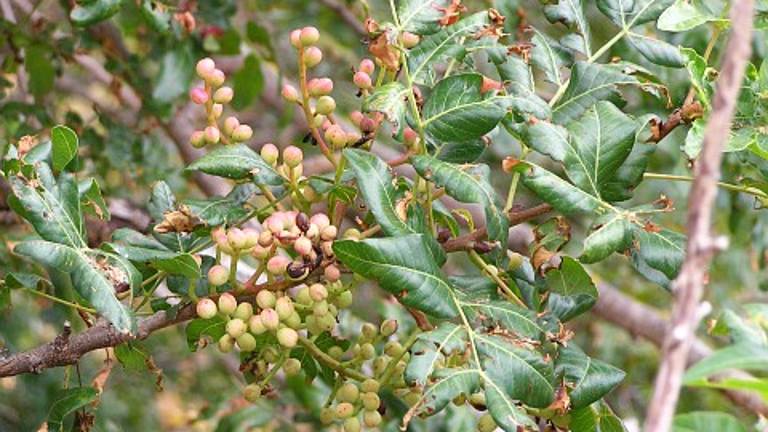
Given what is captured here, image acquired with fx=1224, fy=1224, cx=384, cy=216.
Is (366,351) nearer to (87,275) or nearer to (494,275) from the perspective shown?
(494,275)

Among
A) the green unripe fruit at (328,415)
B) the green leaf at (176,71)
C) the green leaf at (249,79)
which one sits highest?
the green unripe fruit at (328,415)

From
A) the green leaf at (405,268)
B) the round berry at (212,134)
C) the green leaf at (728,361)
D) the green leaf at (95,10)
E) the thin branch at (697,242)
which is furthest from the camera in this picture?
the green leaf at (95,10)

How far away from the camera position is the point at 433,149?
96 cm

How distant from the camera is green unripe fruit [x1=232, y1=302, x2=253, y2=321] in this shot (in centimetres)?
89

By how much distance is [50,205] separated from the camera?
884 millimetres

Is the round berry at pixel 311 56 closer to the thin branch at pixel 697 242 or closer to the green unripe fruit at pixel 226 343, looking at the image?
the green unripe fruit at pixel 226 343

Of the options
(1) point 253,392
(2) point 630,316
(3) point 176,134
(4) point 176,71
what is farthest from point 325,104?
(2) point 630,316

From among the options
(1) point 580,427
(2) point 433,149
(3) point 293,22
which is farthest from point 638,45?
(3) point 293,22

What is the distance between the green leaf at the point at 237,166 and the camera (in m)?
0.90

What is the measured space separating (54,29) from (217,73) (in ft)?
2.77

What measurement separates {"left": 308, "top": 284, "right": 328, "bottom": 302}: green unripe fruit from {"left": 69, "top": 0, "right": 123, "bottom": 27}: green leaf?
513 millimetres

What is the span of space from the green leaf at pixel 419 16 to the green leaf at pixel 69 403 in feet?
1.28

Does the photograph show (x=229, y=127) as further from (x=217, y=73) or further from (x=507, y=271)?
(x=507, y=271)

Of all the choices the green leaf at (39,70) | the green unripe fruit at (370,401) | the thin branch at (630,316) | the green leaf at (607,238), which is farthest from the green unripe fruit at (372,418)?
the thin branch at (630,316)
